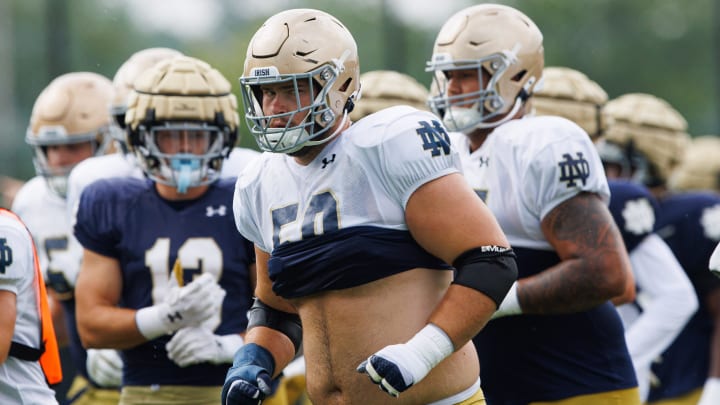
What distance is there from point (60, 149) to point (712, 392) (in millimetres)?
3736

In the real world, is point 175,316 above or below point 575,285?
below

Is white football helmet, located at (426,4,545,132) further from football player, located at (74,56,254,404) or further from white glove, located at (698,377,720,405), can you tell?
white glove, located at (698,377,720,405)

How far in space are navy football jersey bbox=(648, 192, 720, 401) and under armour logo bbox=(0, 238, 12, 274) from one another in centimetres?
374

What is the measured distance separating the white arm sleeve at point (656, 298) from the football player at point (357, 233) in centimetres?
220

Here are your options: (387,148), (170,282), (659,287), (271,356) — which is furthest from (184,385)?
(659,287)

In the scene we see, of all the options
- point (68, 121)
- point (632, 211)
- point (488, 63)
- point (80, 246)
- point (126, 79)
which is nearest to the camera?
point (488, 63)

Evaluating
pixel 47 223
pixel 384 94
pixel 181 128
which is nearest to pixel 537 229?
pixel 181 128

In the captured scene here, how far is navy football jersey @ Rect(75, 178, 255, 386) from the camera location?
16.2ft

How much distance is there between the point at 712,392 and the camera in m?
6.62

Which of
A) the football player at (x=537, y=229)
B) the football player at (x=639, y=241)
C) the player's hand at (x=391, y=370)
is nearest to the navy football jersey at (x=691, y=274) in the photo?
the football player at (x=639, y=241)

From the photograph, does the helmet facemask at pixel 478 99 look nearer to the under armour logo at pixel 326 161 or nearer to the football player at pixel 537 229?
the football player at pixel 537 229

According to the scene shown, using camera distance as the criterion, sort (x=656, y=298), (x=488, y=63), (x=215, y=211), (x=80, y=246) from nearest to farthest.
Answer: (x=488, y=63) < (x=215, y=211) < (x=656, y=298) < (x=80, y=246)

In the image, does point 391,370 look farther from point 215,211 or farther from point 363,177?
point 215,211

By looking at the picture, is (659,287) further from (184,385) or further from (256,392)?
(256,392)
